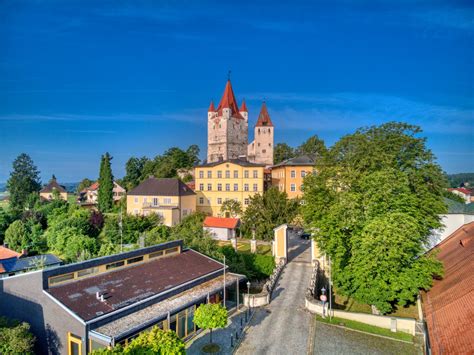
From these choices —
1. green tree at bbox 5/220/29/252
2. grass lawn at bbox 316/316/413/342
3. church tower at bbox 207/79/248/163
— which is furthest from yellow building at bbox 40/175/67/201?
grass lawn at bbox 316/316/413/342

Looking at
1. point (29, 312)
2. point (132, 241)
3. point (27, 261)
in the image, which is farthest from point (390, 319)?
point (27, 261)

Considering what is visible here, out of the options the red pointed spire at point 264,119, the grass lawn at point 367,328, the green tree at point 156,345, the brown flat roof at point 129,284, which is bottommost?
the grass lawn at point 367,328

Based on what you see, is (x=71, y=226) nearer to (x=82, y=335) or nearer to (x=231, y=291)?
(x=231, y=291)

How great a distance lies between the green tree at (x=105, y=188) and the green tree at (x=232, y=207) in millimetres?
A: 20086

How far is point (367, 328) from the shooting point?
1788cm

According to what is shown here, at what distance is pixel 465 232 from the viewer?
2594 centimetres

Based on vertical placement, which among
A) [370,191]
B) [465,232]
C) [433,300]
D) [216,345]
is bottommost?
[216,345]

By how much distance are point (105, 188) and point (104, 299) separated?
42983mm

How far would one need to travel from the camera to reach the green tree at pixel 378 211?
1853 cm

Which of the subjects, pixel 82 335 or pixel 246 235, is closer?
pixel 82 335

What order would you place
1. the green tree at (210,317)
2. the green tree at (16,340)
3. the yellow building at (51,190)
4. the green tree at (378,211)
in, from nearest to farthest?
the green tree at (16,340) < the green tree at (210,317) < the green tree at (378,211) < the yellow building at (51,190)

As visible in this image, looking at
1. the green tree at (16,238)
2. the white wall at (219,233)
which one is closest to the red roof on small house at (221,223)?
the white wall at (219,233)

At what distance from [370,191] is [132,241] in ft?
90.3

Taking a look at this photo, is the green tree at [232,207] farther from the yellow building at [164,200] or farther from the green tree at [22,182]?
the green tree at [22,182]
